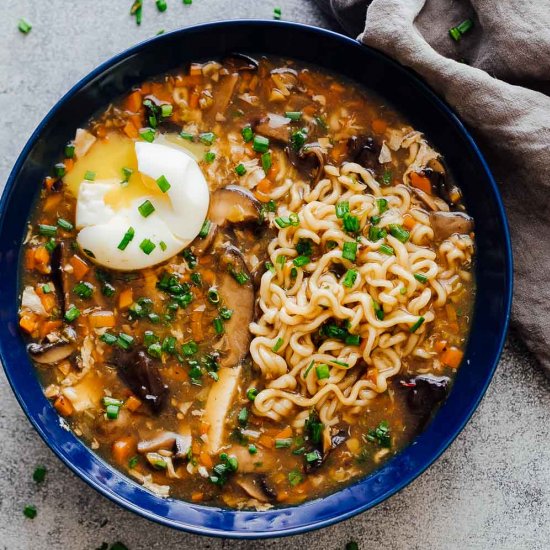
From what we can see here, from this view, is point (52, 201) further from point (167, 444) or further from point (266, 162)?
point (167, 444)

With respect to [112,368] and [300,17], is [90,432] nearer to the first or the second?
[112,368]

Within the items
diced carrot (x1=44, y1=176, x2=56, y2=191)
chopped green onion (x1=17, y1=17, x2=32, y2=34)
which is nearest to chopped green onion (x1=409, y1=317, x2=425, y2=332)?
diced carrot (x1=44, y1=176, x2=56, y2=191)

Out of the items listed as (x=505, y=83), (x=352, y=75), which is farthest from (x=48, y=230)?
(x=505, y=83)

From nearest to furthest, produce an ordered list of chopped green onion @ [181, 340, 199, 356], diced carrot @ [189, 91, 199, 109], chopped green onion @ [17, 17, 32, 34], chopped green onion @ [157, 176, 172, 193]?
chopped green onion @ [157, 176, 172, 193], chopped green onion @ [181, 340, 199, 356], diced carrot @ [189, 91, 199, 109], chopped green onion @ [17, 17, 32, 34]

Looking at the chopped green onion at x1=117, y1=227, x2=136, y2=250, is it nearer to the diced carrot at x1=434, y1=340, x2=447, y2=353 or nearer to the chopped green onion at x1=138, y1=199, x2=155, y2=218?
the chopped green onion at x1=138, y1=199, x2=155, y2=218

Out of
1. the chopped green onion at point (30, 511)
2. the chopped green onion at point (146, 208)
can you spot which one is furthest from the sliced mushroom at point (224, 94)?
the chopped green onion at point (30, 511)

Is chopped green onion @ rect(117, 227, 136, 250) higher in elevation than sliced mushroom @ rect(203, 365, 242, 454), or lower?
higher
